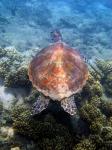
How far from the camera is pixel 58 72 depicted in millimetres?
5004

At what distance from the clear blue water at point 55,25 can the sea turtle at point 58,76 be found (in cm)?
665

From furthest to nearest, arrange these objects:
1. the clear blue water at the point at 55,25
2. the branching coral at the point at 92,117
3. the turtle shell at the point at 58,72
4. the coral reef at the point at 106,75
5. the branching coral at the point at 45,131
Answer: the clear blue water at the point at 55,25 → the coral reef at the point at 106,75 → the branching coral at the point at 92,117 → the branching coral at the point at 45,131 → the turtle shell at the point at 58,72

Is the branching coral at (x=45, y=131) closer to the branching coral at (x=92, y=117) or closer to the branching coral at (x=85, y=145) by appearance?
the branching coral at (x=85, y=145)

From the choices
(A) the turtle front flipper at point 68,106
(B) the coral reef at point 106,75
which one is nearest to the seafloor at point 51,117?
(B) the coral reef at point 106,75

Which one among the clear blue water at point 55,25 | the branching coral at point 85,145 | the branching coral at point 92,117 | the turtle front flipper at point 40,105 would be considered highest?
the clear blue water at point 55,25

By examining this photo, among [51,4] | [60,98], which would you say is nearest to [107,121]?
[60,98]

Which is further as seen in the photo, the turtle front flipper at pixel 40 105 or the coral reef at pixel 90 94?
the coral reef at pixel 90 94

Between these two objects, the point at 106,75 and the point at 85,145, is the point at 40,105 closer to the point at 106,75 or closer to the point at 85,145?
the point at 85,145

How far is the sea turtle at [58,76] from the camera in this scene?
4953mm

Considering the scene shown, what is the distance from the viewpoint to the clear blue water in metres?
13.2

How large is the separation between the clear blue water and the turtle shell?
660cm

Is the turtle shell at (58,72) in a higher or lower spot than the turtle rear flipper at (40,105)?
higher

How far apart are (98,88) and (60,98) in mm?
1918

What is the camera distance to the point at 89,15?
64.6ft
